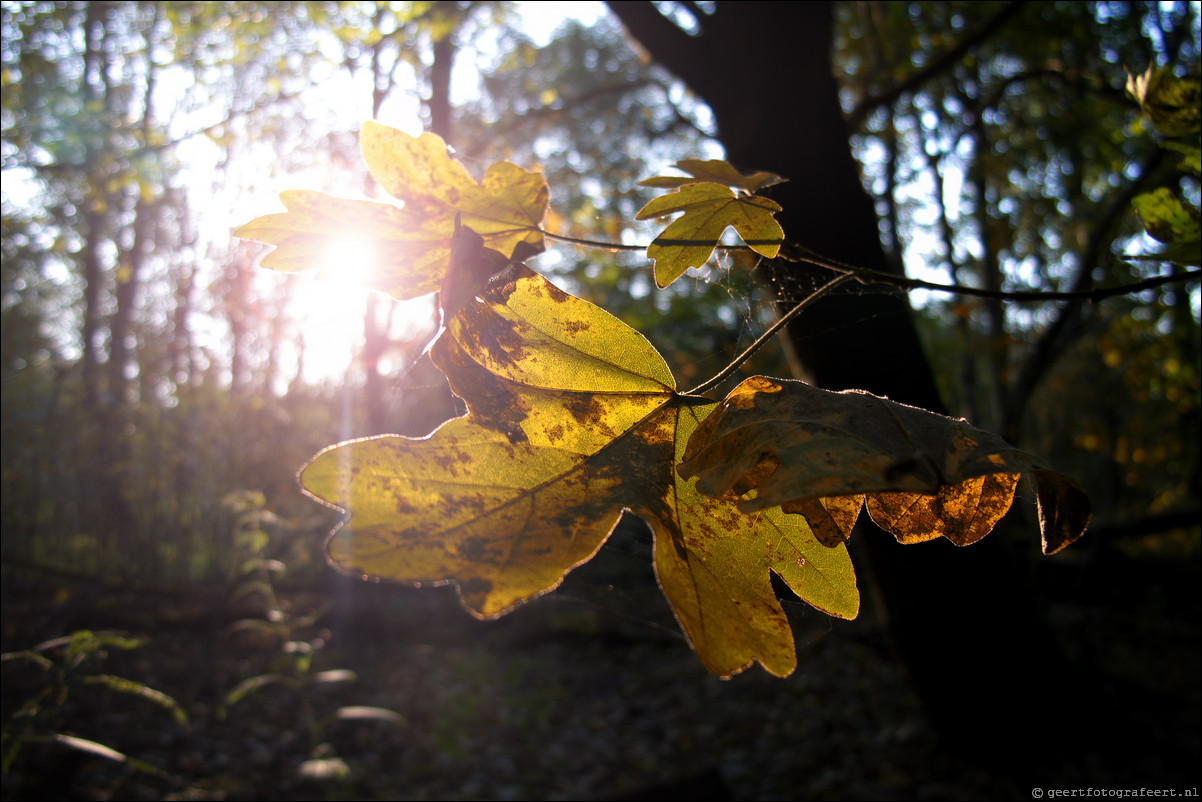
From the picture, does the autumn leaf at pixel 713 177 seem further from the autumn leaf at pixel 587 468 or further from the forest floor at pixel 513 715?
the forest floor at pixel 513 715

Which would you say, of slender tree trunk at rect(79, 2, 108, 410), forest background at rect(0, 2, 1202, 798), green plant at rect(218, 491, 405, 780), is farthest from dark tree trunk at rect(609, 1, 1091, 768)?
slender tree trunk at rect(79, 2, 108, 410)

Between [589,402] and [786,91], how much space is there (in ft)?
7.44

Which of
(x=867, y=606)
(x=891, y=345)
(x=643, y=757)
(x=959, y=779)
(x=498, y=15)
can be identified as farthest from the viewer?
(x=867, y=606)

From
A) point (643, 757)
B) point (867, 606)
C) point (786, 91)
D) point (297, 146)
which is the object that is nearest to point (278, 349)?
point (297, 146)

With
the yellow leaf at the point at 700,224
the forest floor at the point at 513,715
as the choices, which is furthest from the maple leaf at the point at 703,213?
the forest floor at the point at 513,715

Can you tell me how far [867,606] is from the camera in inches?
235

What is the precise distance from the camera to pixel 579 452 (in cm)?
54

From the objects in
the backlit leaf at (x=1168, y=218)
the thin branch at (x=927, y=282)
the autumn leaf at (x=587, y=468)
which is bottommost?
the autumn leaf at (x=587, y=468)

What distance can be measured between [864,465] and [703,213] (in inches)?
13.5

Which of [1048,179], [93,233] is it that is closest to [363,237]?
[93,233]

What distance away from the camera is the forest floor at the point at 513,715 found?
2.96m

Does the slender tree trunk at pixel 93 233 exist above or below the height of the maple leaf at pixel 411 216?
above

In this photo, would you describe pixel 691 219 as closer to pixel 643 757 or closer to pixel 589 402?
pixel 589 402

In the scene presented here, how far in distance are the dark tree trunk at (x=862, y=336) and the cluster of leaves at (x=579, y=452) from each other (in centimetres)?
139
